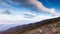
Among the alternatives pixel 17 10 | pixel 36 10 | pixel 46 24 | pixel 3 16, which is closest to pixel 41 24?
pixel 46 24

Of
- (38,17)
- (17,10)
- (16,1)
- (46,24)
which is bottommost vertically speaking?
(46,24)

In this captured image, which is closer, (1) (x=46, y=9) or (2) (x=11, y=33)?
(2) (x=11, y=33)

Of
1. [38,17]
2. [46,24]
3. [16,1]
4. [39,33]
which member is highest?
[16,1]

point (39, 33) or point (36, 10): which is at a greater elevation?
point (36, 10)

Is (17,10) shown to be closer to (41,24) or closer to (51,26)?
(41,24)

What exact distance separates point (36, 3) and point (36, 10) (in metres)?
0.10

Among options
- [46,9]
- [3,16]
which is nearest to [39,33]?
[46,9]

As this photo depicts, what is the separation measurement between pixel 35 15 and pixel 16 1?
12.7 inches

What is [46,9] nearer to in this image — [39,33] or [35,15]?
[35,15]

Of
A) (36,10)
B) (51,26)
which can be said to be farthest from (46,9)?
(51,26)

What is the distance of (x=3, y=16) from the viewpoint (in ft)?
5.41

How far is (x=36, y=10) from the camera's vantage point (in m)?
1.75

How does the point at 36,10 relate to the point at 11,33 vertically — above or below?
above

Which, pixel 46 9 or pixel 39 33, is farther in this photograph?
pixel 46 9
